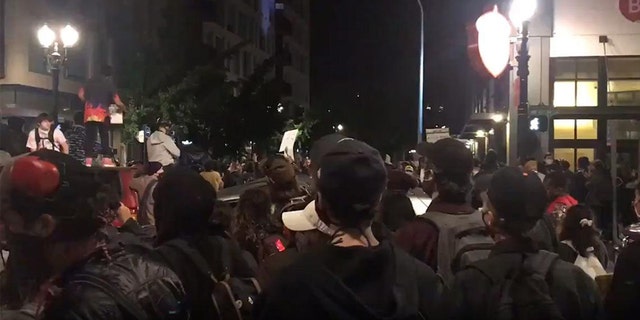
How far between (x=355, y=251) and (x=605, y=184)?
14421 millimetres

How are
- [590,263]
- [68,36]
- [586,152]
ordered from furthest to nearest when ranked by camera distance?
[586,152] < [68,36] < [590,263]

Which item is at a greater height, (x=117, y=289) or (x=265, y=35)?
(x=265, y=35)

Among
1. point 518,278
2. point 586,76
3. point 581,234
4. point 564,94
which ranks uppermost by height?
point 586,76

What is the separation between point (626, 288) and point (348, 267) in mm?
1718

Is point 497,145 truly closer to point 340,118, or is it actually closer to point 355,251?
point 355,251

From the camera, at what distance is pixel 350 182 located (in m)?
2.77

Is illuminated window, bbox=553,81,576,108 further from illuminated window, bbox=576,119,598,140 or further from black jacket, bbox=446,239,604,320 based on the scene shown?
black jacket, bbox=446,239,604,320

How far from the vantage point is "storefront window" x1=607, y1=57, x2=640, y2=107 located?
80.9 ft

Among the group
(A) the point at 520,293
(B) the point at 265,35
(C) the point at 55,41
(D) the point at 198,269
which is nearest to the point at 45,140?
(C) the point at 55,41

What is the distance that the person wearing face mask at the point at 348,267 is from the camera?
2.57m

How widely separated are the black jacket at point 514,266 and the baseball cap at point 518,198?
0.13 meters

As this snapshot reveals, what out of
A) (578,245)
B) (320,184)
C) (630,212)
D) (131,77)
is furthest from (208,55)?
(320,184)

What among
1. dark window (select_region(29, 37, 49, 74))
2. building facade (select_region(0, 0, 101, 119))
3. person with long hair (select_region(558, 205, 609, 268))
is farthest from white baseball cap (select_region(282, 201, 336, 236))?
dark window (select_region(29, 37, 49, 74))

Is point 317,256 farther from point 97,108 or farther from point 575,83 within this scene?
point 575,83
